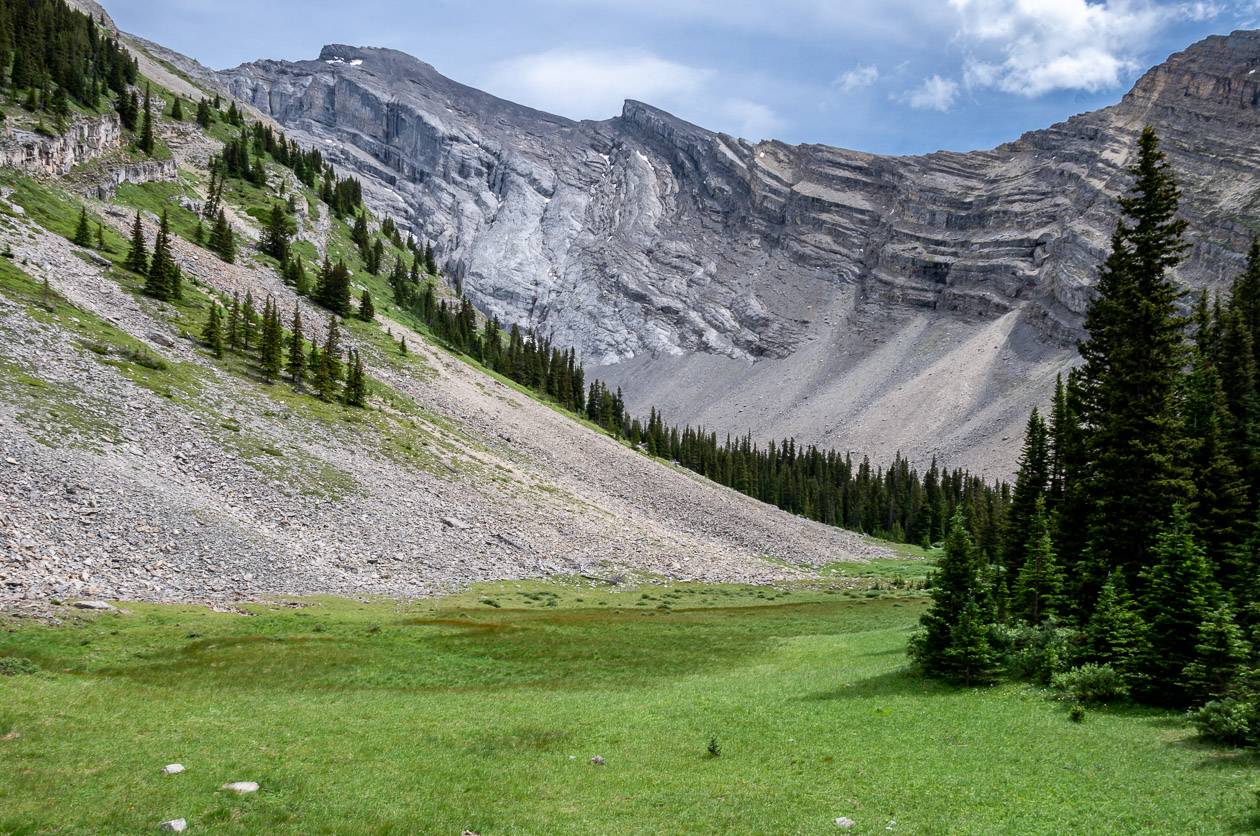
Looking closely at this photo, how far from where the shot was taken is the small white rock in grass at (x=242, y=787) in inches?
573

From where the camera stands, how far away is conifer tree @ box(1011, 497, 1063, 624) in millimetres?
31344

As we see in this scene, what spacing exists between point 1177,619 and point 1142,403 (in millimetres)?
12849

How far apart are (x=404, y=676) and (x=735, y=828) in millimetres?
17488

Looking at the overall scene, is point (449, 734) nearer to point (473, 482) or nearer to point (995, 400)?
point (473, 482)

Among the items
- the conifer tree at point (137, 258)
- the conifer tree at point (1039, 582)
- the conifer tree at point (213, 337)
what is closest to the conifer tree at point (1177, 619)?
the conifer tree at point (1039, 582)

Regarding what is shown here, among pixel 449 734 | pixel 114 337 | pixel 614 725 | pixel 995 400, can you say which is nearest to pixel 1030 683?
pixel 614 725

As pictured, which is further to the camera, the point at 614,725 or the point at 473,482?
the point at 473,482

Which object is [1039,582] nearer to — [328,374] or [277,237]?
[328,374]

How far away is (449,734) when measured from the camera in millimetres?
19812

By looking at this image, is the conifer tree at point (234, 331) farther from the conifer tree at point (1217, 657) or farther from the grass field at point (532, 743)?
the conifer tree at point (1217, 657)

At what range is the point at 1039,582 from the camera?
33500mm

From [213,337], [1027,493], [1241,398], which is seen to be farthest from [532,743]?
[213,337]

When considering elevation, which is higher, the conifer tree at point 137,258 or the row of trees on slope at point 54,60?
the row of trees on slope at point 54,60

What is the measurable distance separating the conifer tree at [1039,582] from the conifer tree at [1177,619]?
29.0 ft
